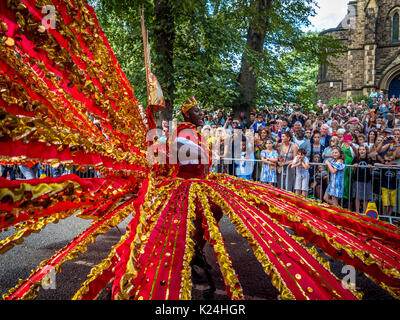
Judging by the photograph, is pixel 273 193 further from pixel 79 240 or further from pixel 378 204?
pixel 378 204

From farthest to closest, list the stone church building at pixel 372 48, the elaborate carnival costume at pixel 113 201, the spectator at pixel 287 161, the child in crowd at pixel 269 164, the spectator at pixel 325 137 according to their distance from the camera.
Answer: the stone church building at pixel 372 48 → the spectator at pixel 325 137 → the child in crowd at pixel 269 164 → the spectator at pixel 287 161 → the elaborate carnival costume at pixel 113 201

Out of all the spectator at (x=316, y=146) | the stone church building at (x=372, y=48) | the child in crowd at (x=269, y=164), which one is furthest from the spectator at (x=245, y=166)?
the stone church building at (x=372, y=48)

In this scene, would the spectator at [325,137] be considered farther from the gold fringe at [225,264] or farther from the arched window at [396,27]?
the arched window at [396,27]

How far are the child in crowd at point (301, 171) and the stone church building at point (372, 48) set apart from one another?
2477 cm

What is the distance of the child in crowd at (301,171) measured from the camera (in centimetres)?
571

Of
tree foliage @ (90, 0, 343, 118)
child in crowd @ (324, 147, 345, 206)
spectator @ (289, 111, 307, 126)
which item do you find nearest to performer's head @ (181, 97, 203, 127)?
tree foliage @ (90, 0, 343, 118)

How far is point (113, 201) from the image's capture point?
Answer: 1.41m

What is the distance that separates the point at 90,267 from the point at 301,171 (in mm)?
4205

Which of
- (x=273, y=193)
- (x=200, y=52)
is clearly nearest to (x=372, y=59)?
(x=200, y=52)

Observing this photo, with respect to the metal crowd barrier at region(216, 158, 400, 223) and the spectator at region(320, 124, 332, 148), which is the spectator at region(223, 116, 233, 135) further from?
the spectator at region(320, 124, 332, 148)

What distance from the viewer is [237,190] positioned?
159cm

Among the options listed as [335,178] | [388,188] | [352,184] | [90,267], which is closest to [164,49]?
[335,178]

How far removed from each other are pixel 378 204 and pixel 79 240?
567cm

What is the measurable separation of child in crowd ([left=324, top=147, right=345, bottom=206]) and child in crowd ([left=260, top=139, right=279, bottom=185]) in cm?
103
